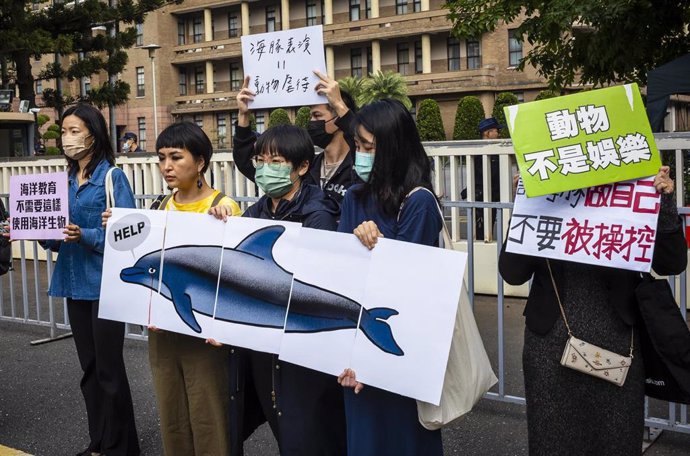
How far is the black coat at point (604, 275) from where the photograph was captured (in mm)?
3021

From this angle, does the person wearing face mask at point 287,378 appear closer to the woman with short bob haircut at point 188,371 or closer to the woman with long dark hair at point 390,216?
the woman with short bob haircut at point 188,371

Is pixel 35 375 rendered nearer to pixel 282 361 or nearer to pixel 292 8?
pixel 282 361

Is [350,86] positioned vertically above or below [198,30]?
below

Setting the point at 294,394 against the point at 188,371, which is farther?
the point at 188,371

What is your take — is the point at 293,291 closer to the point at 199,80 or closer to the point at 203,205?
the point at 203,205

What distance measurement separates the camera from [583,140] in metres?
3.02

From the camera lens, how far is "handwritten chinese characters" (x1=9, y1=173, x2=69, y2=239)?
4590 mm

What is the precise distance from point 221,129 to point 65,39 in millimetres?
35652

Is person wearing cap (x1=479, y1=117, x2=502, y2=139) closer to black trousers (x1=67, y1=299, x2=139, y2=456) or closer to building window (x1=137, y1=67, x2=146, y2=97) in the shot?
black trousers (x1=67, y1=299, x2=139, y2=456)

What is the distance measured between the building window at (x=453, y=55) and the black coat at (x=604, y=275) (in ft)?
141

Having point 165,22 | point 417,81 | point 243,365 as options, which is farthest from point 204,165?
point 165,22

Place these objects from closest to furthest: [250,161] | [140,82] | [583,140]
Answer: [583,140] < [250,161] < [140,82]

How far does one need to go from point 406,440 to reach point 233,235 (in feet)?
3.88

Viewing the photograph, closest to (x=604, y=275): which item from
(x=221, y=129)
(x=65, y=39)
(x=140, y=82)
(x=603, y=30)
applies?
(x=603, y=30)
